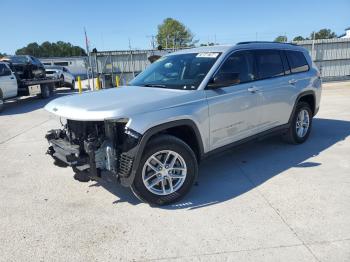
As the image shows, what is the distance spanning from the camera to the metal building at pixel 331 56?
2009 cm

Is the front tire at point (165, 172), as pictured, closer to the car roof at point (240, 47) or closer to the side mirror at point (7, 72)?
the car roof at point (240, 47)

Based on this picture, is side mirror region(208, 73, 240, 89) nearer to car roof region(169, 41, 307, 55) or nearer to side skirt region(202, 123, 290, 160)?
car roof region(169, 41, 307, 55)

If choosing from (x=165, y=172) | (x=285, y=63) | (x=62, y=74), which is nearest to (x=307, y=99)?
(x=285, y=63)

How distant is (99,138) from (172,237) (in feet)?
4.52

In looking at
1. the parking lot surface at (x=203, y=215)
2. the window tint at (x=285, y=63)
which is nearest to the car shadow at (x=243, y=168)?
the parking lot surface at (x=203, y=215)

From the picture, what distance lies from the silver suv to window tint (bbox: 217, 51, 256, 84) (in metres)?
0.01

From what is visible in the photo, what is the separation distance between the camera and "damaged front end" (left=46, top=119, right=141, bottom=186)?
360 cm

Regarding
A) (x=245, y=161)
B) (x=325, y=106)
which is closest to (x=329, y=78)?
(x=325, y=106)

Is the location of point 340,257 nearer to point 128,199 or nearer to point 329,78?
point 128,199

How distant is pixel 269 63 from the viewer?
17.9 feet

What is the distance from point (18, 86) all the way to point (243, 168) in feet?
43.5

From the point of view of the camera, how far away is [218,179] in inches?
189

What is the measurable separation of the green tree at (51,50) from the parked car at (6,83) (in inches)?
3435

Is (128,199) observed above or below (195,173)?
below
